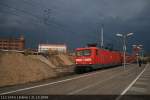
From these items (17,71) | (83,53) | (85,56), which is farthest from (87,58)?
(17,71)

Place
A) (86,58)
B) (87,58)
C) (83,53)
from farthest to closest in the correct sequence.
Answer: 1. (83,53)
2. (86,58)
3. (87,58)

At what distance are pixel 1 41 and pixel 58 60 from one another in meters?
49.7

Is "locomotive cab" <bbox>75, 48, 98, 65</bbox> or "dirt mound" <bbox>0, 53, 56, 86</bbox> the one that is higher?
"locomotive cab" <bbox>75, 48, 98, 65</bbox>

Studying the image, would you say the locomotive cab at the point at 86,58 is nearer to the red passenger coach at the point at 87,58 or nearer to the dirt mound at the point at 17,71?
the red passenger coach at the point at 87,58

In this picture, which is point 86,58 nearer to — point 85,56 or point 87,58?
point 87,58

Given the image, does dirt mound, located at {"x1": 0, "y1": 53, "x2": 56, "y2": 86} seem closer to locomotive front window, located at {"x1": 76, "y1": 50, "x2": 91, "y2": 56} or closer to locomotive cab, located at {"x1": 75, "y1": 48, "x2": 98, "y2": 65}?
locomotive cab, located at {"x1": 75, "y1": 48, "x2": 98, "y2": 65}

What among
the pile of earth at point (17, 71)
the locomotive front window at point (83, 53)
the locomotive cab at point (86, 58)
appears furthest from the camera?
the locomotive front window at point (83, 53)

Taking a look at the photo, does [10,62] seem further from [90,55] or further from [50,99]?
[50,99]

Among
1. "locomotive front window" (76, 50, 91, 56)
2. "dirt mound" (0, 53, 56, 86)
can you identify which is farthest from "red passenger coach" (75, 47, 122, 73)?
"dirt mound" (0, 53, 56, 86)

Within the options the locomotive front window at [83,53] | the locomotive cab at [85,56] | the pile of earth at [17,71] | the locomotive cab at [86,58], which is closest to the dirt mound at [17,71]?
the pile of earth at [17,71]

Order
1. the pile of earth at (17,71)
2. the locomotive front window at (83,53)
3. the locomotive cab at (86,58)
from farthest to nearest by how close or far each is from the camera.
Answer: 1. the locomotive front window at (83,53)
2. the locomotive cab at (86,58)
3. the pile of earth at (17,71)

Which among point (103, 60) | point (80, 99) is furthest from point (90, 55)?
point (80, 99)

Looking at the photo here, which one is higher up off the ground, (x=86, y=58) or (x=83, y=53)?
(x=83, y=53)

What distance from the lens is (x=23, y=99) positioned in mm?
10836
